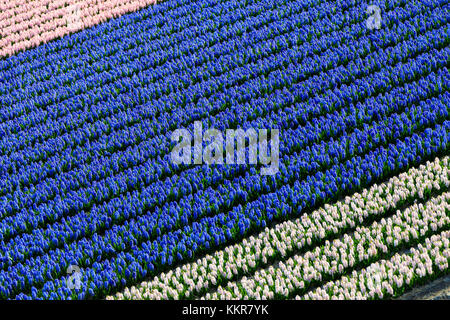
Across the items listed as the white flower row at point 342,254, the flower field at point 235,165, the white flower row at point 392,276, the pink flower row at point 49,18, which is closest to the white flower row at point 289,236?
the flower field at point 235,165

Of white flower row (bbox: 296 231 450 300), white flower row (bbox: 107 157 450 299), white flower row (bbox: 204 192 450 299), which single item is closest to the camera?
white flower row (bbox: 296 231 450 300)

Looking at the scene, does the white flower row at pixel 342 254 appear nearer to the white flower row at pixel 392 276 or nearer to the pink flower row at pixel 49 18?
the white flower row at pixel 392 276

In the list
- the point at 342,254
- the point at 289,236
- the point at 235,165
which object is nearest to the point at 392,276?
the point at 342,254

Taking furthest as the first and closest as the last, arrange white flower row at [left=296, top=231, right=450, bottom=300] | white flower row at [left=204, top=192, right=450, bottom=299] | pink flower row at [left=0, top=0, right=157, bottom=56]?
1. pink flower row at [left=0, top=0, right=157, bottom=56]
2. white flower row at [left=204, top=192, right=450, bottom=299]
3. white flower row at [left=296, top=231, right=450, bottom=300]

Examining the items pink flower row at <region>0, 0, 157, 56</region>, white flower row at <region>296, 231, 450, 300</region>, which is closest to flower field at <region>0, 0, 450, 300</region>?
white flower row at <region>296, 231, 450, 300</region>

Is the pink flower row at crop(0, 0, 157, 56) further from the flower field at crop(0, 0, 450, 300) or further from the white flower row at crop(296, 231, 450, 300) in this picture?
the white flower row at crop(296, 231, 450, 300)

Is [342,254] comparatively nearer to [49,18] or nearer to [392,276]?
[392,276]
